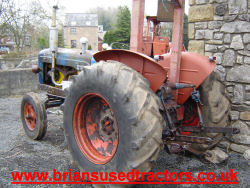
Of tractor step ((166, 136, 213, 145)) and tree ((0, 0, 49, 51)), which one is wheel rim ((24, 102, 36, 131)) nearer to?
tractor step ((166, 136, 213, 145))

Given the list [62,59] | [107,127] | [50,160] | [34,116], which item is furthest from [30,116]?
[107,127]

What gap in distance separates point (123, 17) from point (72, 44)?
694 inches

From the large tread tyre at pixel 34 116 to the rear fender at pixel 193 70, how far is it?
2.21m

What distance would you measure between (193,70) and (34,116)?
9.00 feet

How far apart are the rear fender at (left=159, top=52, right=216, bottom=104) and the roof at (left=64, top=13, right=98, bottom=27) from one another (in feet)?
156

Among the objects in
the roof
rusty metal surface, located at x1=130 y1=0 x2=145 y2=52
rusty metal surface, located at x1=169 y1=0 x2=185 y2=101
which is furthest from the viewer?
the roof

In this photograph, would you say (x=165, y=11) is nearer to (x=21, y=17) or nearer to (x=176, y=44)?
(x=176, y=44)

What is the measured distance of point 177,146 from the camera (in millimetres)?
2408

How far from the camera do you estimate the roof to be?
48.1m

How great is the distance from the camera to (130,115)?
5.91 ft

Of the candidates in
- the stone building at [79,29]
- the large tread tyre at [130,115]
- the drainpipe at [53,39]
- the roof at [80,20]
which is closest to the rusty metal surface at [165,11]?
the large tread tyre at [130,115]

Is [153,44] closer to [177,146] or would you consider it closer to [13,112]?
[13,112]

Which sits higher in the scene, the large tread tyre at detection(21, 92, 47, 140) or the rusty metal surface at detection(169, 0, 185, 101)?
the rusty metal surface at detection(169, 0, 185, 101)

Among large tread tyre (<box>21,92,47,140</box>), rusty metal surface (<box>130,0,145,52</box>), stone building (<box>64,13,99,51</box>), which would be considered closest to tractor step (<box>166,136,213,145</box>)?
rusty metal surface (<box>130,0,145,52</box>)
